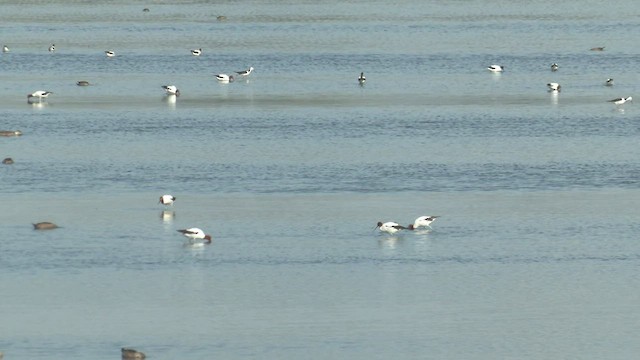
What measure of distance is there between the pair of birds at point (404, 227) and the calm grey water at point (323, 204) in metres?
0.26

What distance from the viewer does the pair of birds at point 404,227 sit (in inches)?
1709

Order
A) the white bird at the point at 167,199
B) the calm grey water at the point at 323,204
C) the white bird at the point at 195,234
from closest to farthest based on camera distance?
the calm grey water at the point at 323,204, the white bird at the point at 195,234, the white bird at the point at 167,199

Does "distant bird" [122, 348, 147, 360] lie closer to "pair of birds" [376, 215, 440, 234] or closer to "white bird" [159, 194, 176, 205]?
"pair of birds" [376, 215, 440, 234]

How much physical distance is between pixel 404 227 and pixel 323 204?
4523 mm

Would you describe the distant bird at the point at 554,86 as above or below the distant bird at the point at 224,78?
below

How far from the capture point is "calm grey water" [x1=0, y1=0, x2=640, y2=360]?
114 feet

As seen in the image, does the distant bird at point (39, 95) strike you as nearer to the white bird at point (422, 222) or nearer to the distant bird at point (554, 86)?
the distant bird at point (554, 86)

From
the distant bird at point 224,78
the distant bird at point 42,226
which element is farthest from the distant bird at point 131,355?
the distant bird at point 224,78

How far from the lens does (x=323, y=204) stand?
48.1m

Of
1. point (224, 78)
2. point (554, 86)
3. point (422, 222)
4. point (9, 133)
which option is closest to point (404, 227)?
point (422, 222)

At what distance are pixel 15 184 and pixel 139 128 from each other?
550 inches

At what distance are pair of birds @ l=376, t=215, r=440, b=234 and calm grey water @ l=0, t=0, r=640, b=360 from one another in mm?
257

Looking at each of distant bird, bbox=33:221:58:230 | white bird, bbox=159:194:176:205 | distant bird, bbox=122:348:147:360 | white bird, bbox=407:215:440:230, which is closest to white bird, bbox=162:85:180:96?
white bird, bbox=159:194:176:205

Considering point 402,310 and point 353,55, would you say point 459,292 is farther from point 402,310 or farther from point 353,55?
point 353,55
